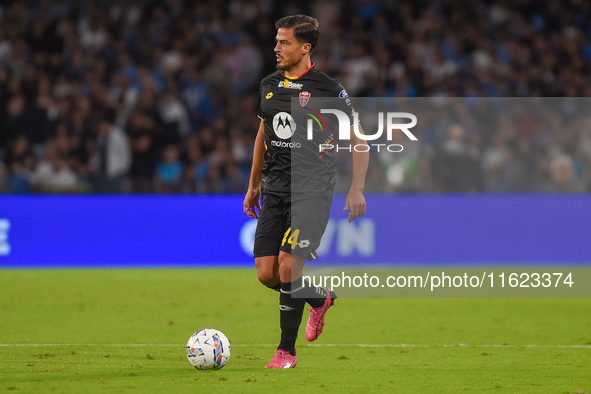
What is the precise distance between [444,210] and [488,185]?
2.58 ft

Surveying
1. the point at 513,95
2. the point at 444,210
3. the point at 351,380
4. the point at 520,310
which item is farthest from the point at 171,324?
the point at 513,95

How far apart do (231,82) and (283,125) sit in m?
10.5

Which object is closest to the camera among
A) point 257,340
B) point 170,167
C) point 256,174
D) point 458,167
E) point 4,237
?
point 256,174

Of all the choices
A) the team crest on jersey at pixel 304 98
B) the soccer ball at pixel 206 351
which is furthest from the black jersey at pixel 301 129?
the soccer ball at pixel 206 351

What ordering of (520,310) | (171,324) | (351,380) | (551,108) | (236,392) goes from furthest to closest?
(551,108)
(520,310)
(171,324)
(351,380)
(236,392)

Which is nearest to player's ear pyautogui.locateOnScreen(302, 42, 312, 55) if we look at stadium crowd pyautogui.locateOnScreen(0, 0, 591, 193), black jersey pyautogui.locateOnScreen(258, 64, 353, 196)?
black jersey pyautogui.locateOnScreen(258, 64, 353, 196)

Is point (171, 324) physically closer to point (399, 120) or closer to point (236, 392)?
point (236, 392)

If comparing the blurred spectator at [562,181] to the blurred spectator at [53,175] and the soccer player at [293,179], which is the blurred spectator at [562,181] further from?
the soccer player at [293,179]

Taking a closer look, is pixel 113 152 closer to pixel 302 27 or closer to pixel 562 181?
pixel 562 181

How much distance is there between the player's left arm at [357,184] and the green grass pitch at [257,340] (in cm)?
112

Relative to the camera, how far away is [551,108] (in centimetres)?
1444

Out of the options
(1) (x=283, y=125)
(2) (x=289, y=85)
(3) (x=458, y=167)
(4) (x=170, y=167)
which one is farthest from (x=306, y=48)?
(4) (x=170, y=167)

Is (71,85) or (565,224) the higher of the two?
(71,85)

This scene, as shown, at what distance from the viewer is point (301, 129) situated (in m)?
6.22
